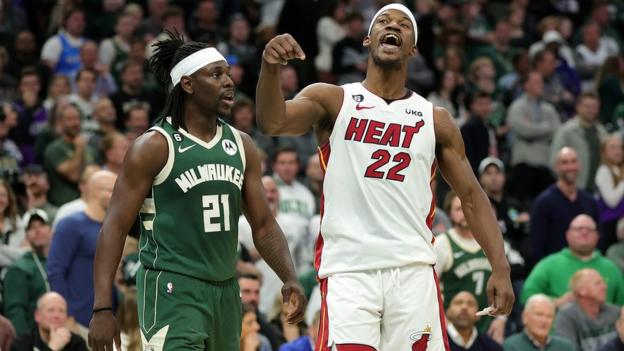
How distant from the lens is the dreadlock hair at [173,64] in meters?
7.27

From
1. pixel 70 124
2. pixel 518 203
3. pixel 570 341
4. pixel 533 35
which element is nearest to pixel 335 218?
pixel 570 341

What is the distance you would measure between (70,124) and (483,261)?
4.65m

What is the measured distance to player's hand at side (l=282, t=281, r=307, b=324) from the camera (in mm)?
7070

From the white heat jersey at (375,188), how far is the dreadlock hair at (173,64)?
0.82m

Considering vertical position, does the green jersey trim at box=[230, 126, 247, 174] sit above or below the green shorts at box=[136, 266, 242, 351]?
above

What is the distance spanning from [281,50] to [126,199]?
118 centimetres

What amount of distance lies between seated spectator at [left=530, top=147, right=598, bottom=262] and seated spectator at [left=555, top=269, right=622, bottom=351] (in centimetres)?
176

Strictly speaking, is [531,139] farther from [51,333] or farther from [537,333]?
[51,333]

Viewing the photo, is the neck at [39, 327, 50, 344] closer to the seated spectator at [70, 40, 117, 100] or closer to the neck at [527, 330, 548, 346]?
the neck at [527, 330, 548, 346]

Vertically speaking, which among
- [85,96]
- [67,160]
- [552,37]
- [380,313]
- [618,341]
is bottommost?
[618,341]

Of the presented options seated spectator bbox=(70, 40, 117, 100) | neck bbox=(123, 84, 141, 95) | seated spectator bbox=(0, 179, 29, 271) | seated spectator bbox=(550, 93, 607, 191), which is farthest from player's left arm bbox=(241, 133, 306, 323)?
seated spectator bbox=(550, 93, 607, 191)

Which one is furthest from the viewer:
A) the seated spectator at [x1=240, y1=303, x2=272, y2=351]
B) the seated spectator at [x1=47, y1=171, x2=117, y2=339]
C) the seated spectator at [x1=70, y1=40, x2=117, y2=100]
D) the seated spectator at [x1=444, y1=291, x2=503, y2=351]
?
the seated spectator at [x1=70, y1=40, x2=117, y2=100]

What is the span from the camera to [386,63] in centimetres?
738

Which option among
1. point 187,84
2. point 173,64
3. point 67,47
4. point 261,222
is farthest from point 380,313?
point 67,47
